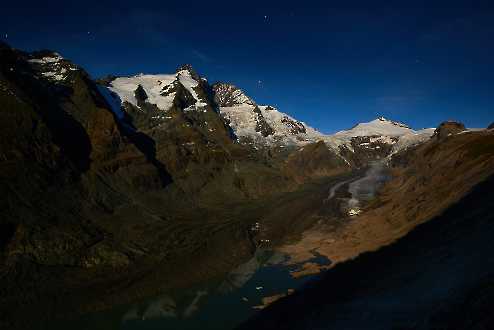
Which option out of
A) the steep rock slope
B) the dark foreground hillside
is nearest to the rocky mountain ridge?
the steep rock slope

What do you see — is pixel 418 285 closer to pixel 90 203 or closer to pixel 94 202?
pixel 90 203

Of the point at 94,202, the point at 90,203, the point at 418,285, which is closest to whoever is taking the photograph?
the point at 418,285

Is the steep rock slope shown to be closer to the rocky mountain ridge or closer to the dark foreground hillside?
the rocky mountain ridge

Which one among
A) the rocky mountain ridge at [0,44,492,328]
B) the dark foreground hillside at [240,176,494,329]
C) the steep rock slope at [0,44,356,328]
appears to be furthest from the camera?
the rocky mountain ridge at [0,44,492,328]

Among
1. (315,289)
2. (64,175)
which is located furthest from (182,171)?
(315,289)

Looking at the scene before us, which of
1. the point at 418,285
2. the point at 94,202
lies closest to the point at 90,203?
the point at 94,202

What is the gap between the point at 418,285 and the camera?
36.0 meters

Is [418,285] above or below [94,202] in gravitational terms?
below

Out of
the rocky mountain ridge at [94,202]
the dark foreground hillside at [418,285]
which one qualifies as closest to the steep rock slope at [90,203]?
the rocky mountain ridge at [94,202]

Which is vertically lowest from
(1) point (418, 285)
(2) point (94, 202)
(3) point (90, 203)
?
(1) point (418, 285)

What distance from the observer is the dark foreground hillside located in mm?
26719

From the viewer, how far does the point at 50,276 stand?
73.4 metres

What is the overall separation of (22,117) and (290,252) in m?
84.4

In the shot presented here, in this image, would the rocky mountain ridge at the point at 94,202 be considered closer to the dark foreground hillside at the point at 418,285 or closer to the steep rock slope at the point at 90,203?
the steep rock slope at the point at 90,203
